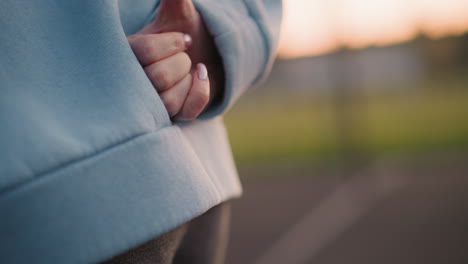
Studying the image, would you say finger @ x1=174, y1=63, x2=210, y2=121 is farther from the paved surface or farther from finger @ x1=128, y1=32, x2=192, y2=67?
the paved surface

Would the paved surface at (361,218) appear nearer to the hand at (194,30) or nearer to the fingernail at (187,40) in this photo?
the hand at (194,30)

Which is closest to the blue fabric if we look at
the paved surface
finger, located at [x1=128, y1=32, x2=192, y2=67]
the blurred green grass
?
finger, located at [x1=128, y1=32, x2=192, y2=67]

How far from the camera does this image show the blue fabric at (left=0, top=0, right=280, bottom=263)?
47 cm

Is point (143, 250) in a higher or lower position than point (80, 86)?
lower

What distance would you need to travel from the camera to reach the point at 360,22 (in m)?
9.48

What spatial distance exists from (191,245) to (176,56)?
0.32 metres

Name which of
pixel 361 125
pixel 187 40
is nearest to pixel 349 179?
pixel 361 125

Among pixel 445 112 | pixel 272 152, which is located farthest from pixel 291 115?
pixel 272 152

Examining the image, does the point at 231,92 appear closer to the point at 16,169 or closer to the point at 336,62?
the point at 16,169

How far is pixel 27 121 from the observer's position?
19.1 inches

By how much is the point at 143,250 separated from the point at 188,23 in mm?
346

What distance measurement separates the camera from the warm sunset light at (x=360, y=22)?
755 cm

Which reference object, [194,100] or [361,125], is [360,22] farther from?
[194,100]

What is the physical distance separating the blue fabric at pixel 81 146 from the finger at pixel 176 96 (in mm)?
51
